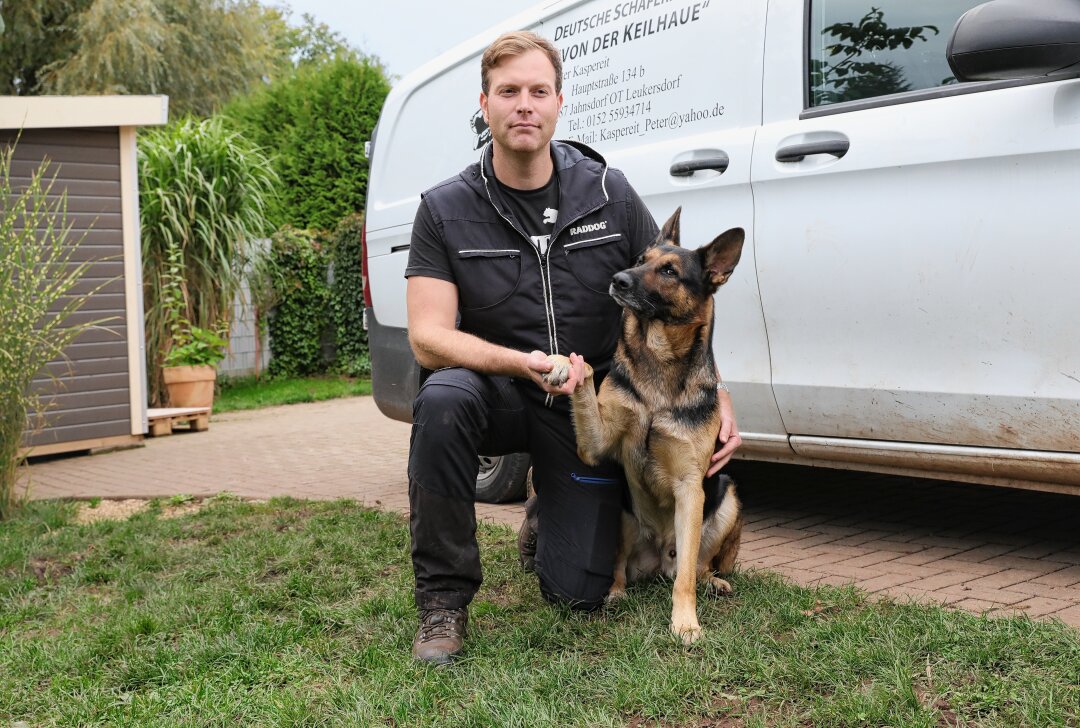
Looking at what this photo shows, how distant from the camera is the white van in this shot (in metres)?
3.07

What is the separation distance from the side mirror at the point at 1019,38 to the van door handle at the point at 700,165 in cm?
113

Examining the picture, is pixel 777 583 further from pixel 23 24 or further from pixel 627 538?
pixel 23 24

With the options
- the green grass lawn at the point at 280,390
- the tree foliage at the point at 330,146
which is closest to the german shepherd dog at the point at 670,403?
the green grass lawn at the point at 280,390

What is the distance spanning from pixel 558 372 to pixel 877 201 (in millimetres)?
1365

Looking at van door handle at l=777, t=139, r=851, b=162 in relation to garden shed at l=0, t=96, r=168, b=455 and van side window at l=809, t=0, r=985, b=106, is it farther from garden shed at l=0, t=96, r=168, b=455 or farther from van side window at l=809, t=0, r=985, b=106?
garden shed at l=0, t=96, r=168, b=455

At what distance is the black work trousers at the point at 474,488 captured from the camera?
9.82 feet

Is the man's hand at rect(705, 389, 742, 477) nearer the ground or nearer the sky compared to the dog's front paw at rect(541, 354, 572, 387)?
nearer the ground

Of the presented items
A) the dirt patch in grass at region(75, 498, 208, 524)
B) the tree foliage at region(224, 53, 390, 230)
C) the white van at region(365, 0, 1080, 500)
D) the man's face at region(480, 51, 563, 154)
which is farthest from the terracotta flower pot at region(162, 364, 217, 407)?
the man's face at region(480, 51, 563, 154)

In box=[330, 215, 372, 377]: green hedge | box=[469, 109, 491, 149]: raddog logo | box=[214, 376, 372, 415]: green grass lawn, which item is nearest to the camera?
box=[469, 109, 491, 149]: raddog logo

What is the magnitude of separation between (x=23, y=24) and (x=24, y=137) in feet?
54.1

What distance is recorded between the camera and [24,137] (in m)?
7.43

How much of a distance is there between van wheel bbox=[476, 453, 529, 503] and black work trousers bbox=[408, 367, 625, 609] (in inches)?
61.7

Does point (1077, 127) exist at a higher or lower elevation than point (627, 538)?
higher

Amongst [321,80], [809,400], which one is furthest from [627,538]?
[321,80]
